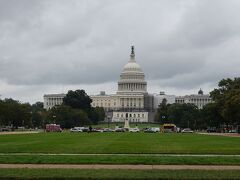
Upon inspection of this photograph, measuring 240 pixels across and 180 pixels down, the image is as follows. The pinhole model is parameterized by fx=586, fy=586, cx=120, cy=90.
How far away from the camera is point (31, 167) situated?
22625 mm

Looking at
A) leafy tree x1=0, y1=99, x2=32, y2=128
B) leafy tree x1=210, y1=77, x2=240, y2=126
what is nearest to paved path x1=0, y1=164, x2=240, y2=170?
leafy tree x1=210, y1=77, x2=240, y2=126

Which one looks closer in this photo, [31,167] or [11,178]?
[11,178]

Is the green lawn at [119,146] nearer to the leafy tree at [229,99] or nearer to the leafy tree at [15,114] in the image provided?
the leafy tree at [229,99]

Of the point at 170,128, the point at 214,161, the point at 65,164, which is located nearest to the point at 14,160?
the point at 65,164

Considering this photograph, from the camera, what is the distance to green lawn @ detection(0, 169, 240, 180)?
62.1 feet

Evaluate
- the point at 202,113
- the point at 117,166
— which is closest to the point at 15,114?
the point at 202,113

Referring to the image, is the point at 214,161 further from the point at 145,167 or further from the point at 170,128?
the point at 170,128

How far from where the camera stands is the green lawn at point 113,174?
746 inches

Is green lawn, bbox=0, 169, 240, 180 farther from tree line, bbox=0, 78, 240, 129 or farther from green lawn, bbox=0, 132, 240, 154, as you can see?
tree line, bbox=0, 78, 240, 129

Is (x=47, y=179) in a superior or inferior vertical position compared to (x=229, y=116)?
inferior

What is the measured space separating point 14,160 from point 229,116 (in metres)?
89.3

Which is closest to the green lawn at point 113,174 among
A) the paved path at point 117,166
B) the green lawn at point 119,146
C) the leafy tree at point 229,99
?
the paved path at point 117,166

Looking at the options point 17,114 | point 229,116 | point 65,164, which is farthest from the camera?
point 17,114

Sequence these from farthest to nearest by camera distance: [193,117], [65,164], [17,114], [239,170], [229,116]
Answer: [193,117] → [17,114] → [229,116] → [65,164] → [239,170]
